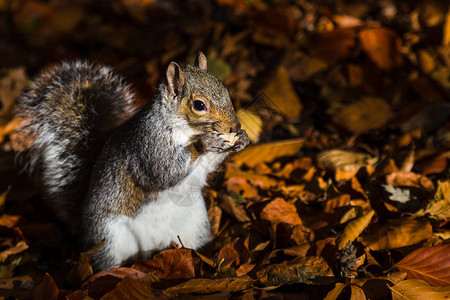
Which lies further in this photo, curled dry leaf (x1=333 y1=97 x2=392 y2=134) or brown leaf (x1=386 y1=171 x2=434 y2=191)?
curled dry leaf (x1=333 y1=97 x2=392 y2=134)

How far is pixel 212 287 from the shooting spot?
5.95 ft

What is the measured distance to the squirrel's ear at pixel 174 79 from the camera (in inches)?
75.6

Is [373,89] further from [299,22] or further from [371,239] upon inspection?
[371,239]

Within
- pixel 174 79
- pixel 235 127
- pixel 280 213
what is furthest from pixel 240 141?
pixel 280 213

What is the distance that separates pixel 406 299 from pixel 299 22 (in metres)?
2.64

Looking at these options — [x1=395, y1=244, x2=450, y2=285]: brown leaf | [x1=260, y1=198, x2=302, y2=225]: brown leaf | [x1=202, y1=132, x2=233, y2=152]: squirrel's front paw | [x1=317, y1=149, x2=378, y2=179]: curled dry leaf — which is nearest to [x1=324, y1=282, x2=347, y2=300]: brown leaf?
[x1=395, y1=244, x2=450, y2=285]: brown leaf

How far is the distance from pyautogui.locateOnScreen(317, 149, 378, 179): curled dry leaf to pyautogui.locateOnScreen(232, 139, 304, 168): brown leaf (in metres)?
0.19

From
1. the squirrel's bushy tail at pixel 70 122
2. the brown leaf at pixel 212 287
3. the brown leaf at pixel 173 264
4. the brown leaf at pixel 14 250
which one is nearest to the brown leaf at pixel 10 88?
the squirrel's bushy tail at pixel 70 122

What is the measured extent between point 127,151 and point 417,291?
4.30 ft

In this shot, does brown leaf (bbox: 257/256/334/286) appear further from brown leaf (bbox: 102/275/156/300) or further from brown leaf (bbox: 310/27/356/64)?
brown leaf (bbox: 310/27/356/64)

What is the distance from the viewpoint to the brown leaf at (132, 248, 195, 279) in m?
2.01

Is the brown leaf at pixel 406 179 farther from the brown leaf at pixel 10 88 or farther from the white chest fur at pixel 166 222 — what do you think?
the brown leaf at pixel 10 88

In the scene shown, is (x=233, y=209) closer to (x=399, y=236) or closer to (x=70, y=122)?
(x=399, y=236)

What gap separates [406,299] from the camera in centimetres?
175
